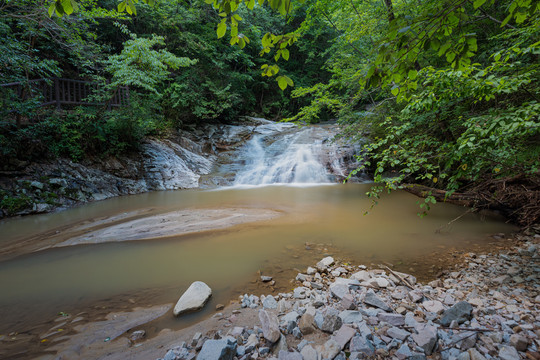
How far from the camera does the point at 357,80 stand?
625 centimetres

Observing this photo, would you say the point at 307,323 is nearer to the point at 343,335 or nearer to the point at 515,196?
the point at 343,335

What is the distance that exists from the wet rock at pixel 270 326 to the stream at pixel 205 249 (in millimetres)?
620

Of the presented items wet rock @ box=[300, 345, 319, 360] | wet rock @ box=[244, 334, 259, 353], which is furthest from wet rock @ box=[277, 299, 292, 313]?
wet rock @ box=[300, 345, 319, 360]

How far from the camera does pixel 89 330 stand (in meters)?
2.05

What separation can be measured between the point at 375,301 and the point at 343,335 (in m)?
0.58

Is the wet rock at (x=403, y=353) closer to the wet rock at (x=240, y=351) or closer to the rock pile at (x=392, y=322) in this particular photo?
the rock pile at (x=392, y=322)

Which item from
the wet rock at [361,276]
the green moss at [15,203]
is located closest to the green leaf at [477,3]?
the wet rock at [361,276]

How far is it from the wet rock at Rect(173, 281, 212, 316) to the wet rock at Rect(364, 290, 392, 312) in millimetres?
1548

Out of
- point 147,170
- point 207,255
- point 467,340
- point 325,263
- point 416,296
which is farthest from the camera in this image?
point 147,170

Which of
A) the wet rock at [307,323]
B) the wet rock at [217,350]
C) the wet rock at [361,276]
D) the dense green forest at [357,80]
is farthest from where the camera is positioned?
the wet rock at [361,276]

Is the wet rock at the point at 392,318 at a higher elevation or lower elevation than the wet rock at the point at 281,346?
higher

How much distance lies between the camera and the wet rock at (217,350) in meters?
1.58

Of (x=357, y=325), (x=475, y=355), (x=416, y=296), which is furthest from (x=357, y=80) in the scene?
(x=475, y=355)

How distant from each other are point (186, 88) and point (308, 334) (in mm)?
13542
